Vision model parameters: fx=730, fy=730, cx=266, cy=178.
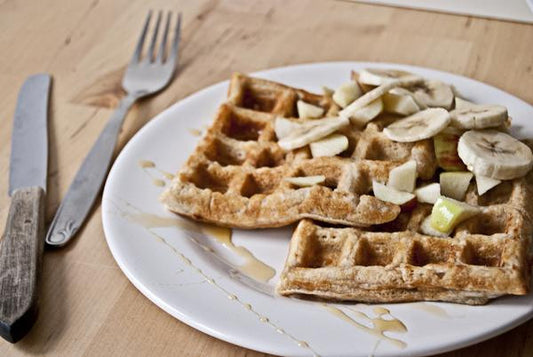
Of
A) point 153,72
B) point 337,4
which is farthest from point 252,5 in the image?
point 153,72

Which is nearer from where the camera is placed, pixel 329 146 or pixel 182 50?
pixel 329 146

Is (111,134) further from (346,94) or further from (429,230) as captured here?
(429,230)

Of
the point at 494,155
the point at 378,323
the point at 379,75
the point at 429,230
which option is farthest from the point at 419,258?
the point at 379,75

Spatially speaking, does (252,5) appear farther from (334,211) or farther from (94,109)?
(334,211)

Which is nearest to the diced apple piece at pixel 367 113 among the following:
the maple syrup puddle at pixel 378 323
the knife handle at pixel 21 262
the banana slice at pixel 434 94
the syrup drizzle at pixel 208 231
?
the banana slice at pixel 434 94

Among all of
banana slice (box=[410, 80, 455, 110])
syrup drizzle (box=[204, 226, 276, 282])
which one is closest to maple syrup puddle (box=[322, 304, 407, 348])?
syrup drizzle (box=[204, 226, 276, 282])

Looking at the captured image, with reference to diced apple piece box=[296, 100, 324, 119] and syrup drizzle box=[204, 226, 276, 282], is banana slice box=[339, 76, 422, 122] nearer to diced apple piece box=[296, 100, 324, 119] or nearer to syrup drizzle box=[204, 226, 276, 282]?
diced apple piece box=[296, 100, 324, 119]

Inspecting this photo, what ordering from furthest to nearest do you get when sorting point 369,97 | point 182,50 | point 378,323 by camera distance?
point 182,50 → point 369,97 → point 378,323
